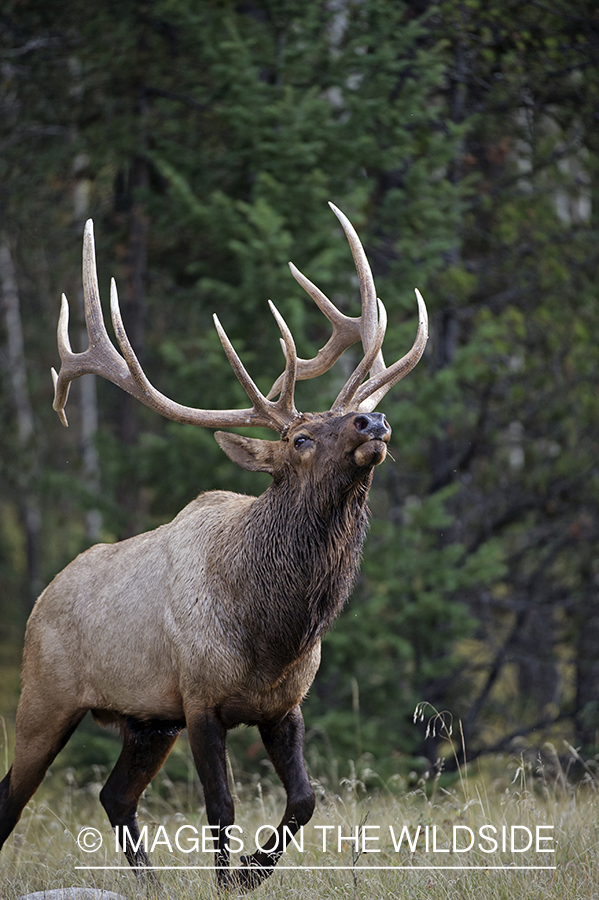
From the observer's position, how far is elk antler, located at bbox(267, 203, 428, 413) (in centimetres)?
402

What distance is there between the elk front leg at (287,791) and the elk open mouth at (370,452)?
107 cm

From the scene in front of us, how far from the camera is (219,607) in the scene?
3820 mm

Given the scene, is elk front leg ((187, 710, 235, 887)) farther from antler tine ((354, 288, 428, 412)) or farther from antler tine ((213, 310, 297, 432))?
antler tine ((354, 288, 428, 412))

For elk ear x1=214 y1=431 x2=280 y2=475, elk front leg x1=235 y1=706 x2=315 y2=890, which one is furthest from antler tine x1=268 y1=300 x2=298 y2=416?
elk front leg x1=235 y1=706 x2=315 y2=890

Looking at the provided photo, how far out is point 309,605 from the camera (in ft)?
12.2

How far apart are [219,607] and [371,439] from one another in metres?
0.91

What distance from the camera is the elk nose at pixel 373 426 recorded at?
11.4ft

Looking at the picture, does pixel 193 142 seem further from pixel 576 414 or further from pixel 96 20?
pixel 576 414

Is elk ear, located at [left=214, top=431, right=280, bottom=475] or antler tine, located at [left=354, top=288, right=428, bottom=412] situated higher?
antler tine, located at [left=354, top=288, right=428, bottom=412]

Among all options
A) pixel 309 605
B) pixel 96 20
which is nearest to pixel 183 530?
pixel 309 605

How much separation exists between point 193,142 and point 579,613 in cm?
540

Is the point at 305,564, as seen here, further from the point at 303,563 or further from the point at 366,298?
the point at 366,298

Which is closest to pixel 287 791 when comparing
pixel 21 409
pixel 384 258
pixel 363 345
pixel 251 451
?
pixel 251 451

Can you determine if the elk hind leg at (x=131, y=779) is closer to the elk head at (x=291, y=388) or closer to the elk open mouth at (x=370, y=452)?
the elk head at (x=291, y=388)
